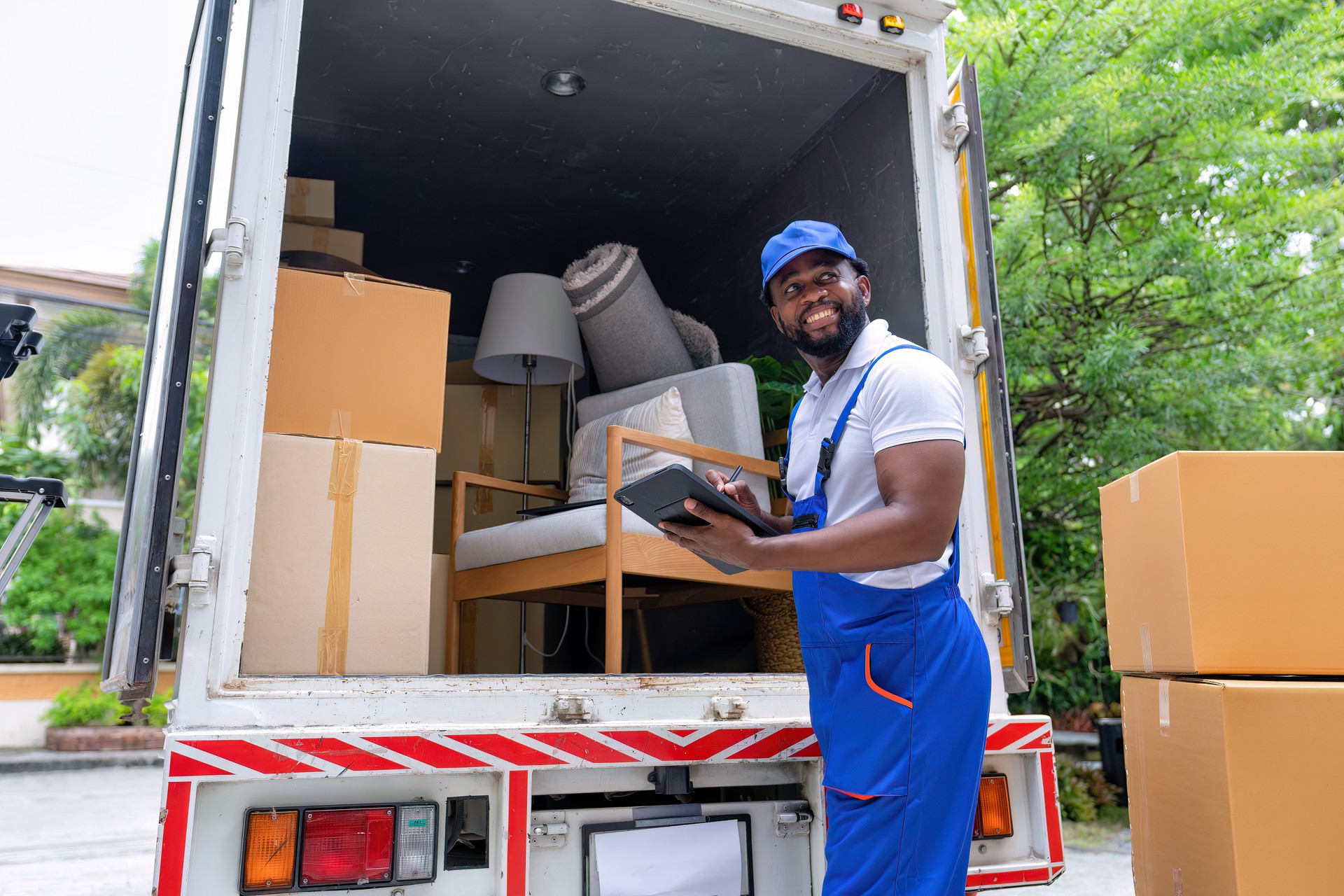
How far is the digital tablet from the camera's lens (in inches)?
60.8

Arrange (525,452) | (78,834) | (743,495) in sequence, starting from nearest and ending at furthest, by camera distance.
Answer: (743,495) < (525,452) < (78,834)

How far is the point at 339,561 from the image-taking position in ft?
6.79

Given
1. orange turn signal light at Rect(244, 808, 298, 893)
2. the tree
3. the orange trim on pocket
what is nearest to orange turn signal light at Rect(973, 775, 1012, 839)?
the orange trim on pocket

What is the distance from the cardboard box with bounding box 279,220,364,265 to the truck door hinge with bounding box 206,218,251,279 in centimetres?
128

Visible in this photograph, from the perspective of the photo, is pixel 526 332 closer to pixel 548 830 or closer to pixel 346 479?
pixel 346 479

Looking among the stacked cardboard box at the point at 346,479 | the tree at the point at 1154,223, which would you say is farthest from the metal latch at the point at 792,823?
the tree at the point at 1154,223

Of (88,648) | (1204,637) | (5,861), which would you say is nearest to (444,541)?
(1204,637)

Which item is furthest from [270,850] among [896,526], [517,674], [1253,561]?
[1253,561]

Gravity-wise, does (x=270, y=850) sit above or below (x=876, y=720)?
below

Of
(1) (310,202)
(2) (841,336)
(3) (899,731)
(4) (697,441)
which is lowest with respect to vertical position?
(3) (899,731)

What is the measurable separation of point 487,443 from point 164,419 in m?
2.20

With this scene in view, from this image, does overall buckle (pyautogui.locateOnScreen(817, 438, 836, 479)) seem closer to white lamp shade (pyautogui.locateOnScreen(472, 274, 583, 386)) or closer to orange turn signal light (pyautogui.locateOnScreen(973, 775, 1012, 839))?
orange turn signal light (pyautogui.locateOnScreen(973, 775, 1012, 839))

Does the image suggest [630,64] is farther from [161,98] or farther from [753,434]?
[161,98]

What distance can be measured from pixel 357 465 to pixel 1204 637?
166 centimetres
